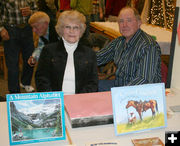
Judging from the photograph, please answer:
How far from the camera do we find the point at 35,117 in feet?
3.59

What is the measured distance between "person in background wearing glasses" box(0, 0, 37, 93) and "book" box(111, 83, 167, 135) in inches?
99.4

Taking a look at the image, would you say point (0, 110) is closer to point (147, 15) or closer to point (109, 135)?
point (109, 135)

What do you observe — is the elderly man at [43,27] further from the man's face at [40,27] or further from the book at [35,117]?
the book at [35,117]

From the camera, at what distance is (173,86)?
Answer: 1879 mm

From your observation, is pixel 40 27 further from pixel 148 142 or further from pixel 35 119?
pixel 148 142

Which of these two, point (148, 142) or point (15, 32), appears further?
point (15, 32)

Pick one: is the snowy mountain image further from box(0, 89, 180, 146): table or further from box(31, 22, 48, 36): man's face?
box(31, 22, 48, 36): man's face

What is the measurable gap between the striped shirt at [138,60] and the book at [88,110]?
1.61 feet

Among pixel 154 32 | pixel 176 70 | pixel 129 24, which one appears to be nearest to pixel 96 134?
pixel 176 70

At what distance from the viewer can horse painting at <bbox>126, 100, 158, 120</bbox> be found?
116 centimetres

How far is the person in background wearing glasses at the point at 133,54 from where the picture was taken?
5.99 feet

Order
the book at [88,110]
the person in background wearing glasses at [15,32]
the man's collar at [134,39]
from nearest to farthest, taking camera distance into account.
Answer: the book at [88,110] → the man's collar at [134,39] → the person in background wearing glasses at [15,32]

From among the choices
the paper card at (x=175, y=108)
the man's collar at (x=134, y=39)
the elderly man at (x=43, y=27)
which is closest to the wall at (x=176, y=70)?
the man's collar at (x=134, y=39)

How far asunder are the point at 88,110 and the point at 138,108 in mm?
250
